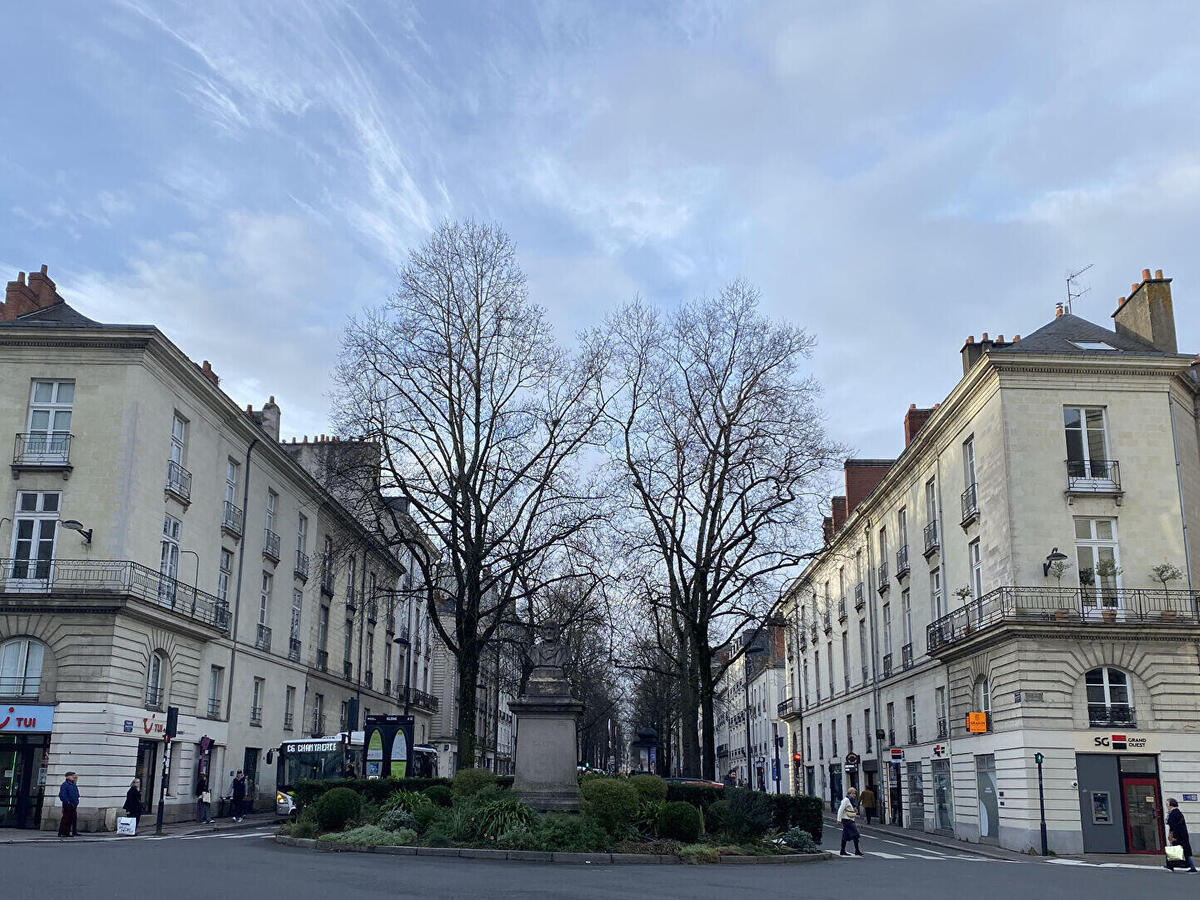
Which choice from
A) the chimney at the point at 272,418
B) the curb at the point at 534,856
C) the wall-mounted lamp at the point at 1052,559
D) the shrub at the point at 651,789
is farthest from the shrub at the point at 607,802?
the chimney at the point at 272,418

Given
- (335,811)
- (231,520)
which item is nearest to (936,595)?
A: (335,811)

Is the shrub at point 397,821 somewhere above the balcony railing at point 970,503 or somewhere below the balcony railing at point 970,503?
below

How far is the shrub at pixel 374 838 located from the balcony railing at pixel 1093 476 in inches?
818

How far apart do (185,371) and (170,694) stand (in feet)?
31.7

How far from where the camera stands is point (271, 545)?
42500 millimetres

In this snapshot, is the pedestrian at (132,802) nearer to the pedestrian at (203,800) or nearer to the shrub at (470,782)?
the pedestrian at (203,800)

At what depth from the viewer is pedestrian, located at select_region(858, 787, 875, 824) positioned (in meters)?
41.3

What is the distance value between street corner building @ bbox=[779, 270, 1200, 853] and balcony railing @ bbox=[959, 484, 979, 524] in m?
0.09

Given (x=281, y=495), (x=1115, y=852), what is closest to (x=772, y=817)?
(x=1115, y=852)

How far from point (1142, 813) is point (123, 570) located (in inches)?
1099

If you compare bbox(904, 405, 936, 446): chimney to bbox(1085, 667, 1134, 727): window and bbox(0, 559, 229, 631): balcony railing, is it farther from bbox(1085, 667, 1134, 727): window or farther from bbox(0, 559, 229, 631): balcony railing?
bbox(0, 559, 229, 631): balcony railing

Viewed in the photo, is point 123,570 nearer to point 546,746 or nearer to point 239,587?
point 239,587

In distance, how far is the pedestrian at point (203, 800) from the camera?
110 ft

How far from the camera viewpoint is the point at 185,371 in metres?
33.1
